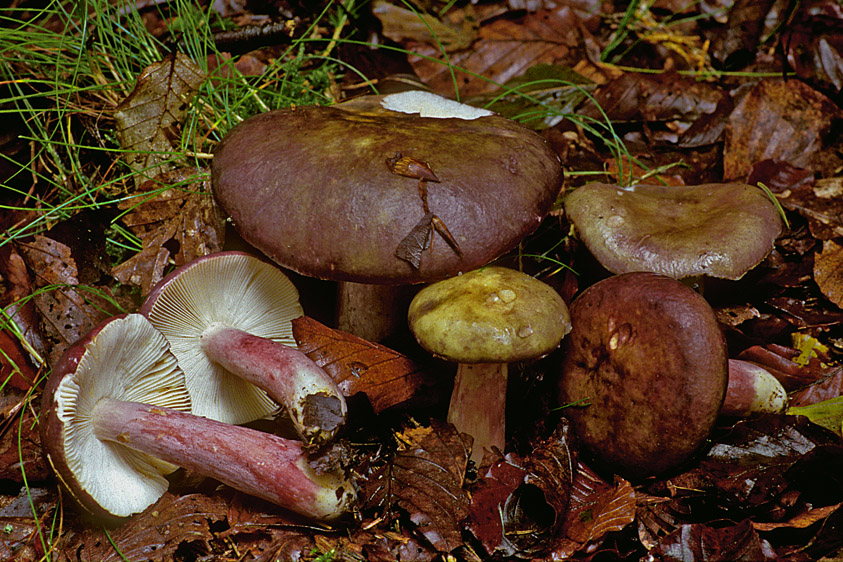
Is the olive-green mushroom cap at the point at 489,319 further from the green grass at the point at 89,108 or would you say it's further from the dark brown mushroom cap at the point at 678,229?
the green grass at the point at 89,108

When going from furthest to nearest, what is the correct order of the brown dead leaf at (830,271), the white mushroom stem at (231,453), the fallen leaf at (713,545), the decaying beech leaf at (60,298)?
the brown dead leaf at (830,271), the decaying beech leaf at (60,298), the white mushroom stem at (231,453), the fallen leaf at (713,545)

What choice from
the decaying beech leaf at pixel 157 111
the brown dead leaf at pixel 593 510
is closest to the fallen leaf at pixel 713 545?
the brown dead leaf at pixel 593 510

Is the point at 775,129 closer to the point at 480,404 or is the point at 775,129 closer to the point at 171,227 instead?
the point at 480,404

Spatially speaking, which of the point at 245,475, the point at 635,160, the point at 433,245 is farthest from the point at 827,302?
the point at 245,475

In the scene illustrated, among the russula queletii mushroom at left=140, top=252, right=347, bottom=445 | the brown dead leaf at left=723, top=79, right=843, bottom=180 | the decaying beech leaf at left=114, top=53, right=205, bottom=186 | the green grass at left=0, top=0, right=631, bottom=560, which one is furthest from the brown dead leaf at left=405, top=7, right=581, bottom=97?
the russula queletii mushroom at left=140, top=252, right=347, bottom=445

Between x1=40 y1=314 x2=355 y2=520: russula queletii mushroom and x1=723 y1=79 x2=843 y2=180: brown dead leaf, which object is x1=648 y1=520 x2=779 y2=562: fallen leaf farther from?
x1=723 y1=79 x2=843 y2=180: brown dead leaf
